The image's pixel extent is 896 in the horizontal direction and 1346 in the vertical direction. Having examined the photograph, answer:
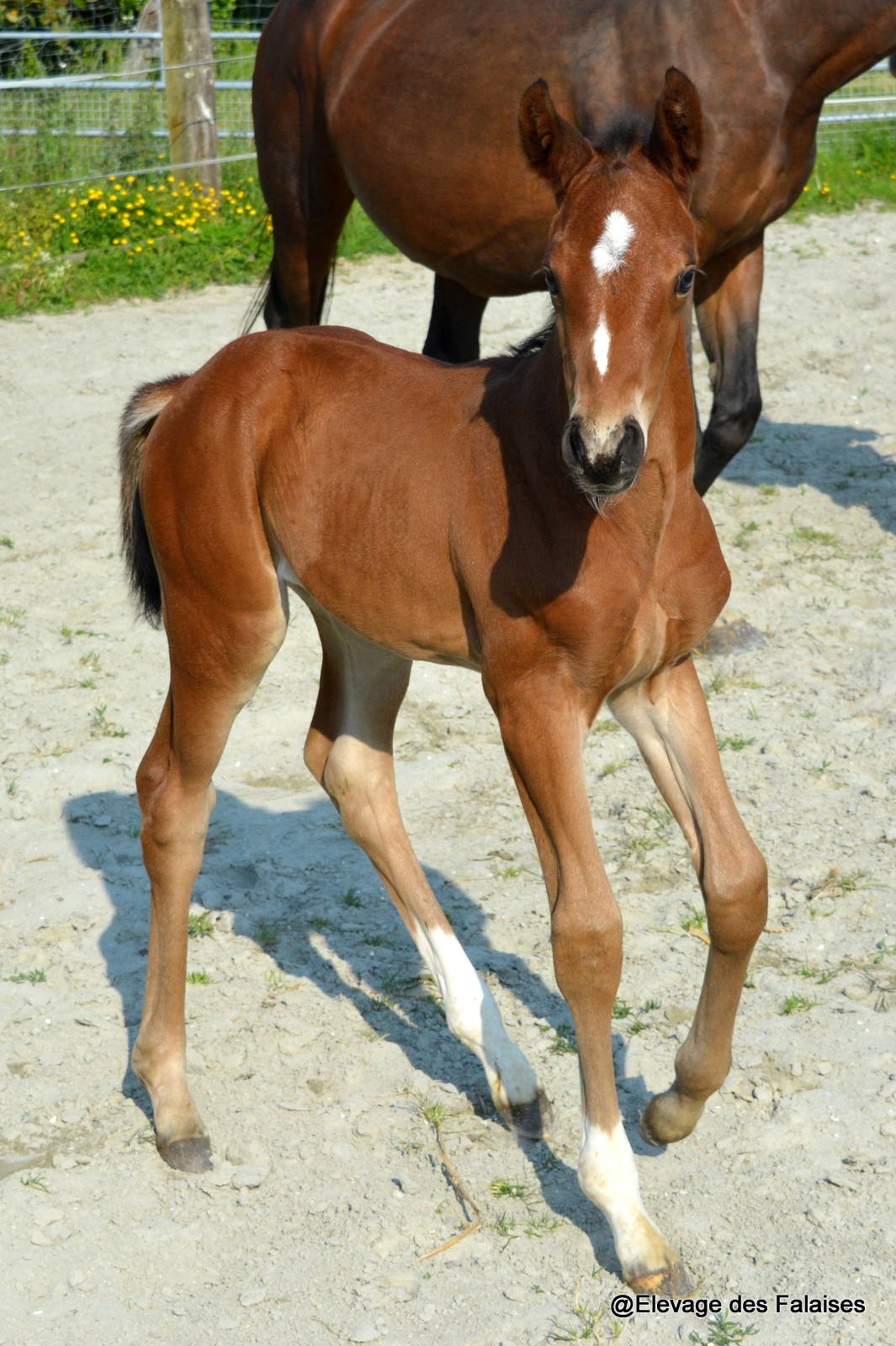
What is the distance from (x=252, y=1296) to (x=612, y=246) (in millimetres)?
1921

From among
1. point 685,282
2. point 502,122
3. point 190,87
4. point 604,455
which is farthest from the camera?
point 190,87

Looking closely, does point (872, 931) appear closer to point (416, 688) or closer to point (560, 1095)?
point (560, 1095)

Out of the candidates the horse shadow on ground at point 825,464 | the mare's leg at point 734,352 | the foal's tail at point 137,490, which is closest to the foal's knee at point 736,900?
the foal's tail at point 137,490

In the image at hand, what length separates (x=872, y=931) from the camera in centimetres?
365

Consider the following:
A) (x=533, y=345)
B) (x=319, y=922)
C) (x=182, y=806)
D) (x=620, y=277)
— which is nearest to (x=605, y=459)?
(x=620, y=277)

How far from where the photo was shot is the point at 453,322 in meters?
5.62

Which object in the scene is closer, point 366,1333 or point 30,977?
point 366,1333

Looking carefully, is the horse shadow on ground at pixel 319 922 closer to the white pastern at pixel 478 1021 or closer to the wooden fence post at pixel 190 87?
the white pastern at pixel 478 1021

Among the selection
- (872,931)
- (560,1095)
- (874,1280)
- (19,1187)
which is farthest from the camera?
(872,931)

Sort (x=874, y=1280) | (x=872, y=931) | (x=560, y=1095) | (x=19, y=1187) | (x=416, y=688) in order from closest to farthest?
1. (x=874, y=1280)
2. (x=19, y=1187)
3. (x=560, y=1095)
4. (x=872, y=931)
5. (x=416, y=688)

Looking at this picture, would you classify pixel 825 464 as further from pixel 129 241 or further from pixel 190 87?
pixel 190 87

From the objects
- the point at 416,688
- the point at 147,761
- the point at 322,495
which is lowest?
the point at 416,688

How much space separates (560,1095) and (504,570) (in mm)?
1222

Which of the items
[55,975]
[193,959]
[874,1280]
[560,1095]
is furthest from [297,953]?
[874,1280]
